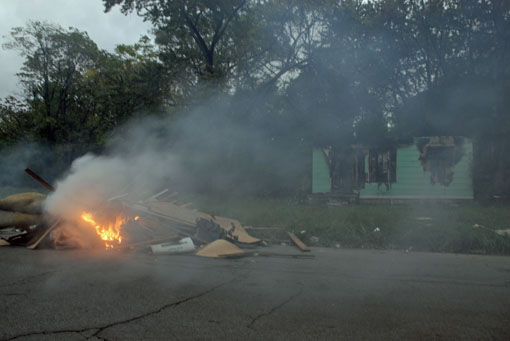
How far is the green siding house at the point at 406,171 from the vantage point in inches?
541

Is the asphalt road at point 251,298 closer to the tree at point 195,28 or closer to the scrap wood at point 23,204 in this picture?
the scrap wood at point 23,204

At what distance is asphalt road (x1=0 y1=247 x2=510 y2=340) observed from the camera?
10.00ft

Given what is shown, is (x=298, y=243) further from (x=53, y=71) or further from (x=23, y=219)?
Answer: (x=53, y=71)

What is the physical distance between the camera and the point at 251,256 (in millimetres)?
6367

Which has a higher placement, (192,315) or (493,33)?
(493,33)

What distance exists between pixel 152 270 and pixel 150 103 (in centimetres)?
1103

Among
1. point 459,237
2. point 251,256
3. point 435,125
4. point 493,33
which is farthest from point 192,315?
point 493,33

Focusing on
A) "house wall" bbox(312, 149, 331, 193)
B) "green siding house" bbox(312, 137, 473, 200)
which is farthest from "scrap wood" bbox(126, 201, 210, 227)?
"green siding house" bbox(312, 137, 473, 200)

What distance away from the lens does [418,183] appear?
14.0 m

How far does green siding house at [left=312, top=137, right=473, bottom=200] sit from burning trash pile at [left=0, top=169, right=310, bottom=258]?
7.27 m

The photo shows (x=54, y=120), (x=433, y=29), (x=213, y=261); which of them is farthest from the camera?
(x=54, y=120)

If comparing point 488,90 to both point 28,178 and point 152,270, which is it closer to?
point 152,270

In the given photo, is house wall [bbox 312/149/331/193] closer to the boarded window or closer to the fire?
the boarded window

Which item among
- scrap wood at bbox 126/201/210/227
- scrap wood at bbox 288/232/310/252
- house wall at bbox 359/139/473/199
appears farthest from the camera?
house wall at bbox 359/139/473/199
